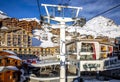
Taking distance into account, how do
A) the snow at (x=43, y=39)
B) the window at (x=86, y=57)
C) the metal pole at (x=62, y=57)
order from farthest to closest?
the snow at (x=43, y=39) < the window at (x=86, y=57) < the metal pole at (x=62, y=57)

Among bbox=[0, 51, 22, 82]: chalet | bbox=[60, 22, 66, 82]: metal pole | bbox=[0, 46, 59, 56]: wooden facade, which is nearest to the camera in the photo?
bbox=[60, 22, 66, 82]: metal pole

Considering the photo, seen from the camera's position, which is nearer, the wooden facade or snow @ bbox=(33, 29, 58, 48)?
the wooden facade

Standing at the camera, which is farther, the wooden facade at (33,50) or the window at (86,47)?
the wooden facade at (33,50)

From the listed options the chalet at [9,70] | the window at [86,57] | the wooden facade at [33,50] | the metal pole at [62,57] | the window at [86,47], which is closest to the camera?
the metal pole at [62,57]

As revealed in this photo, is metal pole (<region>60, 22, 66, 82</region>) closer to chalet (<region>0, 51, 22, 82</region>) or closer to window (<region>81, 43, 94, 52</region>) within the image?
chalet (<region>0, 51, 22, 82</region>)

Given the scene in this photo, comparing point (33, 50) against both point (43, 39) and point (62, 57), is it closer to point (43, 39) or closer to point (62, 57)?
point (43, 39)

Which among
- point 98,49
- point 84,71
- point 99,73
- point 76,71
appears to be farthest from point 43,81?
point 98,49

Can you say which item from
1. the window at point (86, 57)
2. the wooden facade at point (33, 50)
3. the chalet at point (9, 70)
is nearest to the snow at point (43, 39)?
the wooden facade at point (33, 50)

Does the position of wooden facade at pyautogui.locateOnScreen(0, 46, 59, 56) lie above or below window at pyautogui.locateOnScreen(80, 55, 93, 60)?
above

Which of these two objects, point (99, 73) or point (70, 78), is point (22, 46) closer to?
point (99, 73)

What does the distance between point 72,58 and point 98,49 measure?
586 cm

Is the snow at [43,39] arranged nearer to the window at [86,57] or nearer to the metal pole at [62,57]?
the window at [86,57]

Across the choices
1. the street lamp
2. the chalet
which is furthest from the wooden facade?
the street lamp

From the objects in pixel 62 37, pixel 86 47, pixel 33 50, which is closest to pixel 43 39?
pixel 33 50
